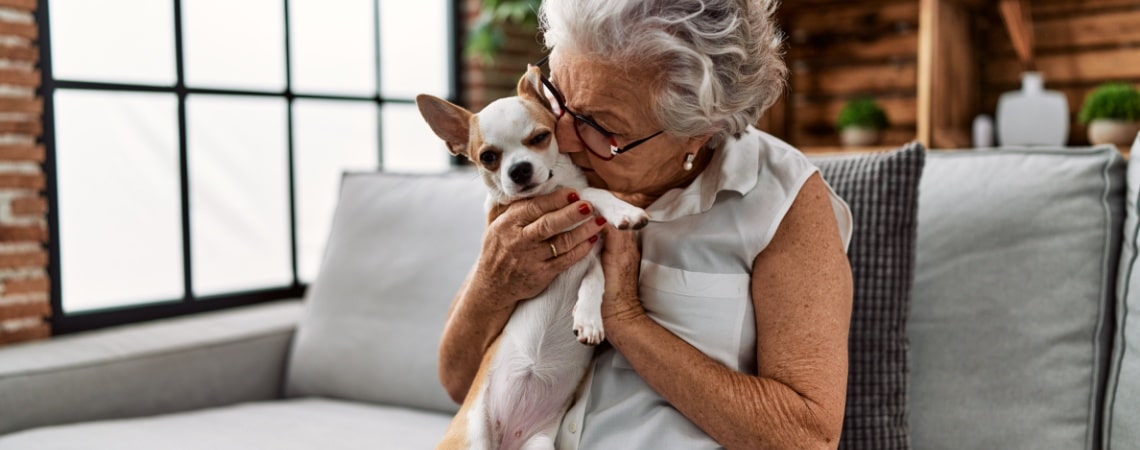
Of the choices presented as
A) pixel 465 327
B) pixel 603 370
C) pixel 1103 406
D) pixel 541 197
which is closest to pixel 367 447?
pixel 465 327

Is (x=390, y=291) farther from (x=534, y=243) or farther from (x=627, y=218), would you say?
(x=627, y=218)

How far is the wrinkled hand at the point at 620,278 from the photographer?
3.94ft

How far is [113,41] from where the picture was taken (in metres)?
2.49

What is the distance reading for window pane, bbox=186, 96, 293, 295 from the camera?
282cm

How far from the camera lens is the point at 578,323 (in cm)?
116

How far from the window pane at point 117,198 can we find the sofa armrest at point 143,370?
432 mm

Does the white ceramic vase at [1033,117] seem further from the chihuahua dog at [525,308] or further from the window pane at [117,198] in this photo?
the window pane at [117,198]

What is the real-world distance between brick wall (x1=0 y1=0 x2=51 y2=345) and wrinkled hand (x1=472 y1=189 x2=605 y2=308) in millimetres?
1550

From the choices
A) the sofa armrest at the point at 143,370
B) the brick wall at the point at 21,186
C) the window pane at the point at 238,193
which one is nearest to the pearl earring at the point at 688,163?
the brick wall at the point at 21,186

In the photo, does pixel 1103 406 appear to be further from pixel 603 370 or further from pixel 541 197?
pixel 541 197

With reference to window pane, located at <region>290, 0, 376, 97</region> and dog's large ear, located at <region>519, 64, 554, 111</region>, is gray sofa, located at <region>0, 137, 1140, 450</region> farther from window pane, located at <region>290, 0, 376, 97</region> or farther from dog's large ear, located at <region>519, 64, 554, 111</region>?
window pane, located at <region>290, 0, 376, 97</region>

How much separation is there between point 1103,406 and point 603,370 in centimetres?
82

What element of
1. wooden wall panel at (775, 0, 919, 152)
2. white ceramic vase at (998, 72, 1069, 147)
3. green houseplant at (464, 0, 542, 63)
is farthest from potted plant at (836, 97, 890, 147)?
green houseplant at (464, 0, 542, 63)

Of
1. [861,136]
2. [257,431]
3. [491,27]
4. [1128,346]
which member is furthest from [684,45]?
[491,27]
